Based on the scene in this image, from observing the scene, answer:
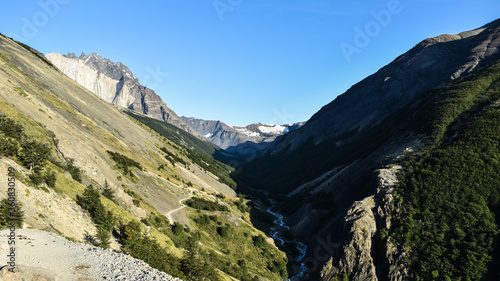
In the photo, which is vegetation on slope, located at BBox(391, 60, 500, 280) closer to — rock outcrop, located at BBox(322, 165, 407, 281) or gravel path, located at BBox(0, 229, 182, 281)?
rock outcrop, located at BBox(322, 165, 407, 281)

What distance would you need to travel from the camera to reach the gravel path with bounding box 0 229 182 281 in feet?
51.7

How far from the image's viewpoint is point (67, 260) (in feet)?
57.2

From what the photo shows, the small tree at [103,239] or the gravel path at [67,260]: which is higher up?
the gravel path at [67,260]

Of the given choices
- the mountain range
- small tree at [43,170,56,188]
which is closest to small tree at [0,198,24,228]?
the mountain range

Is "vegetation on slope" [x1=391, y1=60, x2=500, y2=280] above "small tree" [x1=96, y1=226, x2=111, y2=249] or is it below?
above

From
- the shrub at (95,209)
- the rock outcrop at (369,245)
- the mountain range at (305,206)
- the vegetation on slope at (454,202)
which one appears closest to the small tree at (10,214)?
the mountain range at (305,206)

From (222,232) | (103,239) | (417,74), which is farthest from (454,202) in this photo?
(417,74)

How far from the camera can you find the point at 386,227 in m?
44.4

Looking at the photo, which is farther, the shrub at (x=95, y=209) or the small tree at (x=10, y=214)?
the shrub at (x=95, y=209)

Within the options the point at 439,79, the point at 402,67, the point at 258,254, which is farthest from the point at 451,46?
the point at 258,254

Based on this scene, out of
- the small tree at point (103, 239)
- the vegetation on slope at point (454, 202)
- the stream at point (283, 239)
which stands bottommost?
the stream at point (283, 239)

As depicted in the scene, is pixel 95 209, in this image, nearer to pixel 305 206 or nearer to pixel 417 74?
pixel 305 206

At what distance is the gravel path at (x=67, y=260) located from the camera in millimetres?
15758

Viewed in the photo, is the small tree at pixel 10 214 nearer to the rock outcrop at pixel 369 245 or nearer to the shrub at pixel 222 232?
the shrub at pixel 222 232
